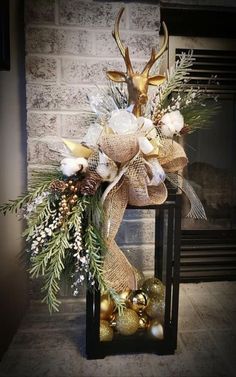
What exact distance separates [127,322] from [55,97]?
90cm

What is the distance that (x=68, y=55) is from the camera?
4.66ft

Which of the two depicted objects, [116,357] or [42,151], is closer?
[116,357]

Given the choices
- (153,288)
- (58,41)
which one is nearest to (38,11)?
(58,41)

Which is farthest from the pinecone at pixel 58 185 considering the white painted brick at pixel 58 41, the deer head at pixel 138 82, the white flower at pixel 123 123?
the white painted brick at pixel 58 41

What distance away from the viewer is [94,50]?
1427 mm

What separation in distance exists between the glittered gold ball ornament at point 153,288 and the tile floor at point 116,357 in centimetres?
20

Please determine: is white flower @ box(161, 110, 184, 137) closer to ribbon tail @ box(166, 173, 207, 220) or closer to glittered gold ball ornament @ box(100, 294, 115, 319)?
ribbon tail @ box(166, 173, 207, 220)

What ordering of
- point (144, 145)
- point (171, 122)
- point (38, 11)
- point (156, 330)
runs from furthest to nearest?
point (38, 11)
point (156, 330)
point (171, 122)
point (144, 145)

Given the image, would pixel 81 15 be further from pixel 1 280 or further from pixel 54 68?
pixel 1 280

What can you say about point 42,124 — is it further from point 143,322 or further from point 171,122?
point 143,322

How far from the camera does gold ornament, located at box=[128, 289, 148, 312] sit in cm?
119

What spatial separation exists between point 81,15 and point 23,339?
1.24 m

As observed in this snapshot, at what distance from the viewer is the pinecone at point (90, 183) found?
995 mm

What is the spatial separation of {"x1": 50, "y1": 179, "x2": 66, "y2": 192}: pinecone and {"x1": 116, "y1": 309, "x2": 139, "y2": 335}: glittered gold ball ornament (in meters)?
0.46
